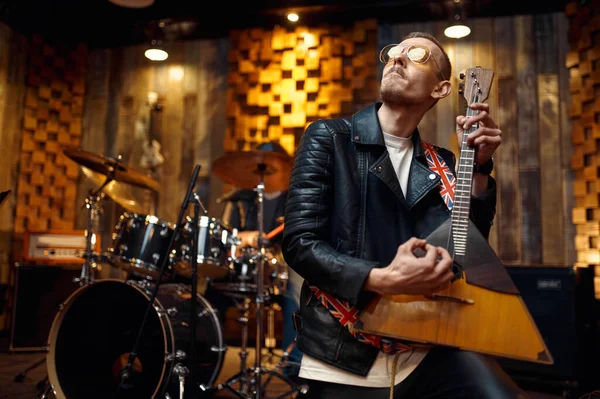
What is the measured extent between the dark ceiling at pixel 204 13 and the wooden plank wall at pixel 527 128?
26 cm

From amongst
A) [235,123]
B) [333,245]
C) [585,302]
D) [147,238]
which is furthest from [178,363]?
[235,123]

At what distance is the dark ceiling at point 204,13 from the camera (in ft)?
18.7

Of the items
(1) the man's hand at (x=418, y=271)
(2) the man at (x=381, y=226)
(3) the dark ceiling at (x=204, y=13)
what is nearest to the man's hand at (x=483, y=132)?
(2) the man at (x=381, y=226)

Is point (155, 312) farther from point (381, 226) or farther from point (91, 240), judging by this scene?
point (381, 226)

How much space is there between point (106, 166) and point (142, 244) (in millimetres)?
721

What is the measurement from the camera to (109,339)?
340 centimetres

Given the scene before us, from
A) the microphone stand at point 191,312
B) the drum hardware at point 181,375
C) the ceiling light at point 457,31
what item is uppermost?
the ceiling light at point 457,31

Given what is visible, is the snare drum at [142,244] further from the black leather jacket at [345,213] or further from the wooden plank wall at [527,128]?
the wooden plank wall at [527,128]

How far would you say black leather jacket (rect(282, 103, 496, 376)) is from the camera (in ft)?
4.50

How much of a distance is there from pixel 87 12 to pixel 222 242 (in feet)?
12.6

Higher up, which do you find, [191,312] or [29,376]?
[191,312]

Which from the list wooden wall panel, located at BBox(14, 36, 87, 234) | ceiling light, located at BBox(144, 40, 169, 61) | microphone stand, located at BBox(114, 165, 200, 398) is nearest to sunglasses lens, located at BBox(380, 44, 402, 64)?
microphone stand, located at BBox(114, 165, 200, 398)

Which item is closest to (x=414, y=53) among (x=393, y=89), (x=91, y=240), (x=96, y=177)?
(x=393, y=89)

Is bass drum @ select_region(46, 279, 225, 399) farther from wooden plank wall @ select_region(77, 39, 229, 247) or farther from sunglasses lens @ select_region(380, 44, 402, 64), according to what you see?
wooden plank wall @ select_region(77, 39, 229, 247)
